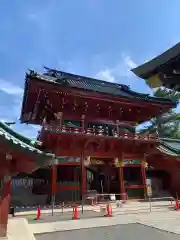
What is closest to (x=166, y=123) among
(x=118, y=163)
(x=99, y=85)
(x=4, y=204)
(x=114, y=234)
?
(x=99, y=85)

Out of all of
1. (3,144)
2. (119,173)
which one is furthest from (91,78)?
(3,144)

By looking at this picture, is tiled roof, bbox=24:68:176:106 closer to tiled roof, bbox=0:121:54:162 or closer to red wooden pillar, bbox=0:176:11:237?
tiled roof, bbox=0:121:54:162

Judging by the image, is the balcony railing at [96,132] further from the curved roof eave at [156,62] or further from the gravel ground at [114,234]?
the curved roof eave at [156,62]

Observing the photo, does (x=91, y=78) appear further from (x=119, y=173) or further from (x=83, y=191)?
(x=83, y=191)

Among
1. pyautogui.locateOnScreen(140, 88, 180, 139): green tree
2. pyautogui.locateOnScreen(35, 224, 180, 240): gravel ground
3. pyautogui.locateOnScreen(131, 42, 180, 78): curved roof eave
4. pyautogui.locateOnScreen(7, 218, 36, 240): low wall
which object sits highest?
pyautogui.locateOnScreen(140, 88, 180, 139): green tree

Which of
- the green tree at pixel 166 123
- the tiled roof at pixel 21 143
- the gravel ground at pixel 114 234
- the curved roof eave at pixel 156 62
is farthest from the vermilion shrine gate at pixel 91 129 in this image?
the green tree at pixel 166 123

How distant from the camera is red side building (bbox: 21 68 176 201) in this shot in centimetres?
1761

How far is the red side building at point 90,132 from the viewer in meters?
17.6

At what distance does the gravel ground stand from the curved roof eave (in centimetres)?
565

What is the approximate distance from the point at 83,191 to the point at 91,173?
25.3ft

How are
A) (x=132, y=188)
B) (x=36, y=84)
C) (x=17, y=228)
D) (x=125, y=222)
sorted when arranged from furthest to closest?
(x=132, y=188) < (x=36, y=84) < (x=125, y=222) < (x=17, y=228)

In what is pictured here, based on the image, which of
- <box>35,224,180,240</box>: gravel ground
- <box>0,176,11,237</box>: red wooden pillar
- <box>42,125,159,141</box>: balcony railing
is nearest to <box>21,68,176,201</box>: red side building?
<box>42,125,159,141</box>: balcony railing

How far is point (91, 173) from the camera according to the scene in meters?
25.0

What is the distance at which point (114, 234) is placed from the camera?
27.1ft
